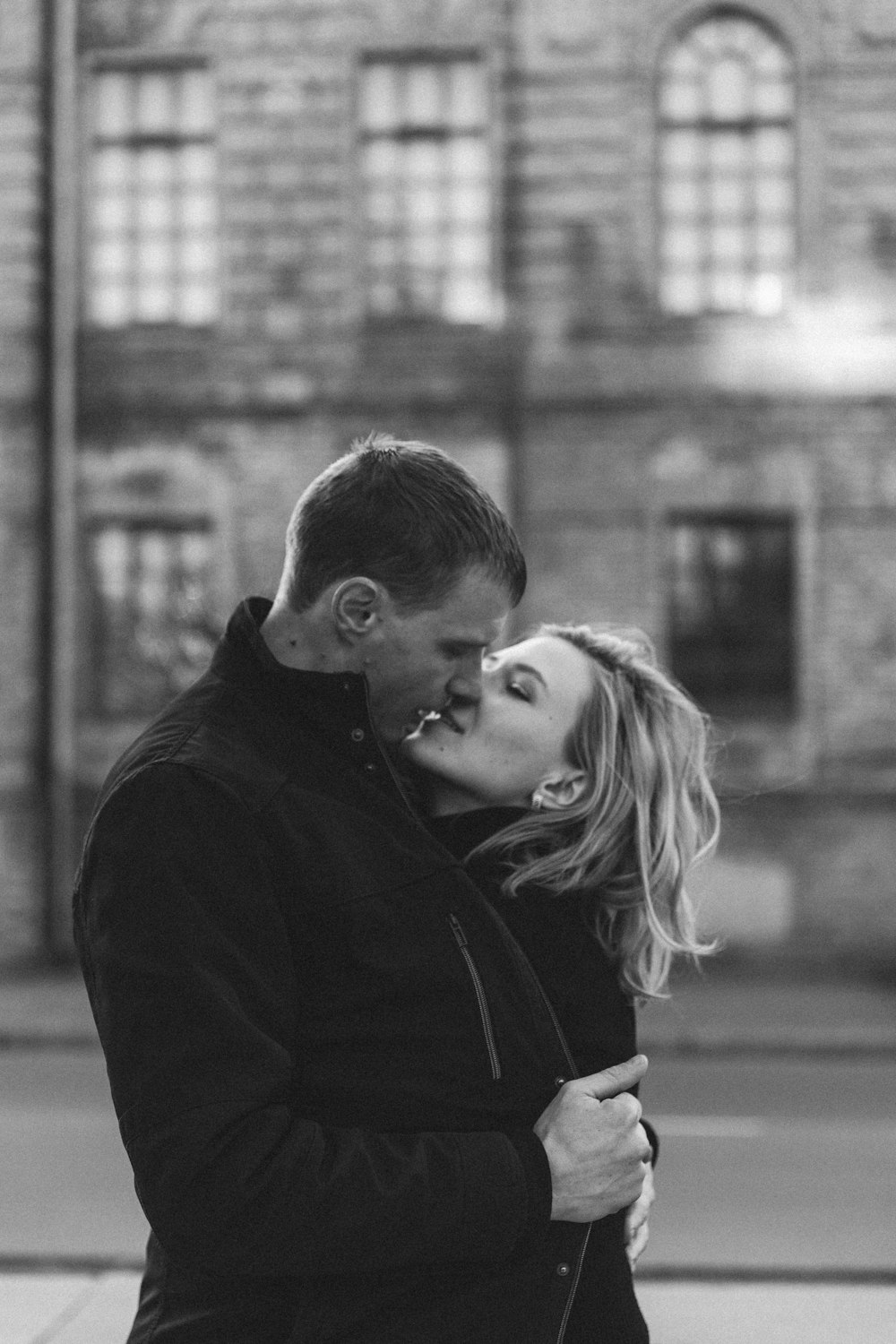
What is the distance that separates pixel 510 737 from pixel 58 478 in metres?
12.1

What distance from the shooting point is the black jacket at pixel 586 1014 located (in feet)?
6.53

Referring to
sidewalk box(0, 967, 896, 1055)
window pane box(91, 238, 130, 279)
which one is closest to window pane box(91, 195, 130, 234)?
window pane box(91, 238, 130, 279)

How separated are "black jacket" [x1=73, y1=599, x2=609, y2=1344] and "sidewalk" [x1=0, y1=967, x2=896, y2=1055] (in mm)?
7623

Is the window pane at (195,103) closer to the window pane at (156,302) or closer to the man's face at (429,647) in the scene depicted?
the window pane at (156,302)

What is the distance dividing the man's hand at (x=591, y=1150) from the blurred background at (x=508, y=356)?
11.4 metres

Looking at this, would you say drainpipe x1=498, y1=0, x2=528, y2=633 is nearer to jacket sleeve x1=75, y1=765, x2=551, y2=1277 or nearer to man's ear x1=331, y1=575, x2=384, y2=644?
man's ear x1=331, y1=575, x2=384, y2=644

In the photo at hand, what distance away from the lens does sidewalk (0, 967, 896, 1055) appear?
10273mm

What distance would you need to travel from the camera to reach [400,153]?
1375cm

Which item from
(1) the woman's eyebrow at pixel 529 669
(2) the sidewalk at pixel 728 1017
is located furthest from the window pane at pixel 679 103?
(1) the woman's eyebrow at pixel 529 669

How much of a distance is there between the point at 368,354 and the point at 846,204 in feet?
13.9

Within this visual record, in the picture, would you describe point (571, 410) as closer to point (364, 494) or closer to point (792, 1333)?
point (792, 1333)

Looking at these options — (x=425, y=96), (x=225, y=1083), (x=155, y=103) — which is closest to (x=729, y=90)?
(x=425, y=96)

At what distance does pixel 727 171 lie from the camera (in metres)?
13.7

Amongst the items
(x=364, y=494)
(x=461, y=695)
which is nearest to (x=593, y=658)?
(x=461, y=695)
